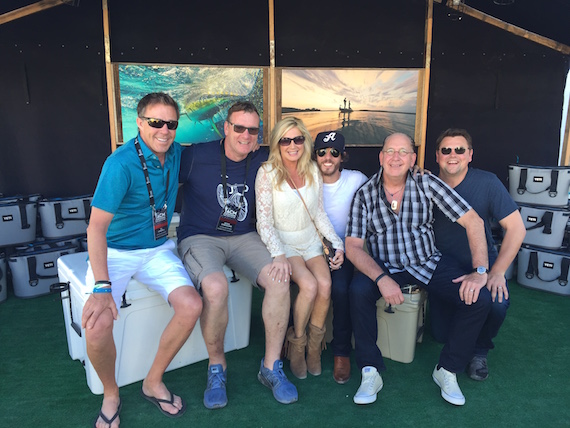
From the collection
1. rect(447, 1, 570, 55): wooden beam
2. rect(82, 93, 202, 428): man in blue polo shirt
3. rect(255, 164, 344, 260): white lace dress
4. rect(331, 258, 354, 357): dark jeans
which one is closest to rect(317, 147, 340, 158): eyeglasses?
rect(255, 164, 344, 260): white lace dress

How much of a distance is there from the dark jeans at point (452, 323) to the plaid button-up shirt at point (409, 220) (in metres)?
0.14

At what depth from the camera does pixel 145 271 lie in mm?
2166

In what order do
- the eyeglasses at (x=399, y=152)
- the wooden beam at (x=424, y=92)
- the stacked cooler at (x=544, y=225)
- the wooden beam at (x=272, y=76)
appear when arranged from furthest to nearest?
1. the wooden beam at (x=424, y=92)
2. the wooden beam at (x=272, y=76)
3. the stacked cooler at (x=544, y=225)
4. the eyeglasses at (x=399, y=152)

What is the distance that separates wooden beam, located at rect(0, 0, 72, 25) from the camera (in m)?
3.76

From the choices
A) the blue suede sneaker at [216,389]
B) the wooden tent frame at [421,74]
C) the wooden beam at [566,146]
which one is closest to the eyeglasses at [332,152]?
the blue suede sneaker at [216,389]

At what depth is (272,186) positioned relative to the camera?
238 centimetres

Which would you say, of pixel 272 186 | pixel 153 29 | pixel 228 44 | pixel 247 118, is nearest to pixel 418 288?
→ pixel 272 186

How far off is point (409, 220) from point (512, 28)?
3.50 metres

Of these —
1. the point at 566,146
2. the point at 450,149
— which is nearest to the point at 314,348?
the point at 450,149

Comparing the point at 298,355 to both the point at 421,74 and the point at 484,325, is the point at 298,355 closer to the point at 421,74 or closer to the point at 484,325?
the point at 484,325

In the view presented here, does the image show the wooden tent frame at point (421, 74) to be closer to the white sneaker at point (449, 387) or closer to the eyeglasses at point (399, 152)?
the eyeglasses at point (399, 152)

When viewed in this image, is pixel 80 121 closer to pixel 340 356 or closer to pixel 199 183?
pixel 199 183

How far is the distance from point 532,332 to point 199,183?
2.44 m

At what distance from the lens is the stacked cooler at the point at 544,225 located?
138 inches
